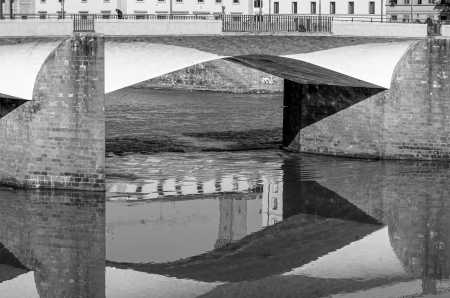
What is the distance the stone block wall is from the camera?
167 feet

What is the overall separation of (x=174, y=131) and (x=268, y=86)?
931 inches

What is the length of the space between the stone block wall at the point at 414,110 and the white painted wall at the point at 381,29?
539 mm

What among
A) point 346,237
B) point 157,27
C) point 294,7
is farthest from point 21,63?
point 294,7

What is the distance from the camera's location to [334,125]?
53500 mm

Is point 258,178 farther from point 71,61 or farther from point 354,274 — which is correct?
point 354,274

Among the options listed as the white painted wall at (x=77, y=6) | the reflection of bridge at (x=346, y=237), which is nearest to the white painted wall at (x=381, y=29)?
the reflection of bridge at (x=346, y=237)

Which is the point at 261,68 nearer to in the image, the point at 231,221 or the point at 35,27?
the point at 35,27

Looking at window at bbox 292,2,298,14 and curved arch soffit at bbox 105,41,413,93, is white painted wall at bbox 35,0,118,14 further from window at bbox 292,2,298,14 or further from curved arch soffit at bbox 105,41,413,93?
window at bbox 292,2,298,14

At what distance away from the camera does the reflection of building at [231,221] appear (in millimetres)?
37750

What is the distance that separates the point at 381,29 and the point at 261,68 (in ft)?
21.2

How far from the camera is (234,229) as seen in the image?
125 ft

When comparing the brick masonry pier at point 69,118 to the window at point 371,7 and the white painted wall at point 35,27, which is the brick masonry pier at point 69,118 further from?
the window at point 371,7

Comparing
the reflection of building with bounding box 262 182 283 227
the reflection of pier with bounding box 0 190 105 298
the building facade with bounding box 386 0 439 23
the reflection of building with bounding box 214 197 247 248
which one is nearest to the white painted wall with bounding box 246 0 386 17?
the reflection of building with bounding box 262 182 283 227

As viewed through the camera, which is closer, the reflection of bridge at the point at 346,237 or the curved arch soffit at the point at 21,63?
the reflection of bridge at the point at 346,237
